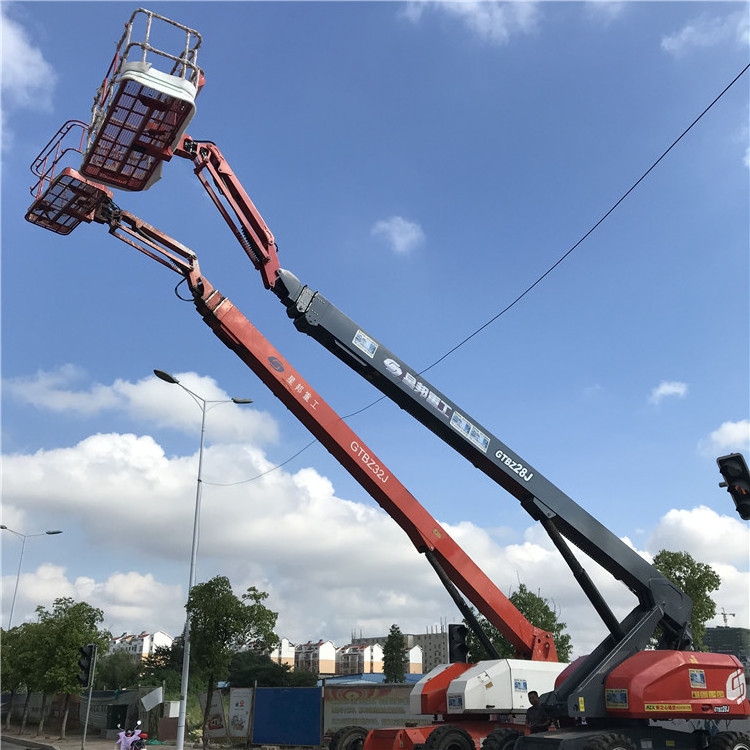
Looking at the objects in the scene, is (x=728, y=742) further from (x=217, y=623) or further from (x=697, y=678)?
(x=217, y=623)

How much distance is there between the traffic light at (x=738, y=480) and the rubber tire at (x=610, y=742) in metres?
3.20

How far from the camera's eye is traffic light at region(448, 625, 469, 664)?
12867 millimetres

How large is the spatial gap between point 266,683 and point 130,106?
5197 cm

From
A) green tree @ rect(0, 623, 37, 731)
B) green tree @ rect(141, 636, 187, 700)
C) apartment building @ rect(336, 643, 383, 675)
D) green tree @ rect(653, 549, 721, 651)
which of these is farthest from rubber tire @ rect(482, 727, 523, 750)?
apartment building @ rect(336, 643, 383, 675)

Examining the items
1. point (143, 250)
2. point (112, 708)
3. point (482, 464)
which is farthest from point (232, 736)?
point (143, 250)

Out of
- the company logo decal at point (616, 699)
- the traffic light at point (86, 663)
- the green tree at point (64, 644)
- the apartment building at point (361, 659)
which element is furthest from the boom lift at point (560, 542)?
the apartment building at point (361, 659)

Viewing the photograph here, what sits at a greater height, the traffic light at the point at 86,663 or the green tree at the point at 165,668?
the green tree at the point at 165,668

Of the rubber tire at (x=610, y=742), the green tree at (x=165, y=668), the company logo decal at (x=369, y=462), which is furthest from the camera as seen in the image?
the green tree at (x=165, y=668)

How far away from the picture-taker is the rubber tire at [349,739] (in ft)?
39.8

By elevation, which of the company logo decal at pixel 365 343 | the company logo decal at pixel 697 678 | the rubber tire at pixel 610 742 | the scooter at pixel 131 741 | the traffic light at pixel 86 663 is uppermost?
the company logo decal at pixel 365 343

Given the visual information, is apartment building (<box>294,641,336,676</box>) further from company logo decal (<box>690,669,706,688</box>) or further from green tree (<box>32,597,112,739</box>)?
company logo decal (<box>690,669,706,688</box>)

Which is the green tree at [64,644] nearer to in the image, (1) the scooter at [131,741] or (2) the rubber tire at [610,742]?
(1) the scooter at [131,741]

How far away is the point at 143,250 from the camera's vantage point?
11344 mm

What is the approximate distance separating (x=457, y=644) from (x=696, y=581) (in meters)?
16.0
